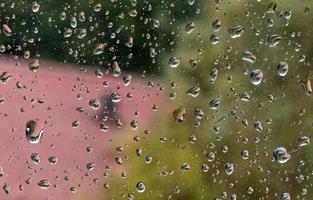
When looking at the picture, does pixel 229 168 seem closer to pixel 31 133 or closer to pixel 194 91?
pixel 194 91

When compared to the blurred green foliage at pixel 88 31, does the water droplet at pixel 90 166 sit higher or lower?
lower

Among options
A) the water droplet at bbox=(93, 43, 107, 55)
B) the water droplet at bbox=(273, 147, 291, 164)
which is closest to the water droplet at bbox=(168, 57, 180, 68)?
the water droplet at bbox=(93, 43, 107, 55)

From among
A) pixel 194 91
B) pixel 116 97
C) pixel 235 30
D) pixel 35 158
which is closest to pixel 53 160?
pixel 35 158

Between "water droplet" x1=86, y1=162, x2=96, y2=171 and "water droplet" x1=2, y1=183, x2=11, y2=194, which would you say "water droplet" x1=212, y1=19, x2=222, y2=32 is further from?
"water droplet" x1=2, y1=183, x2=11, y2=194

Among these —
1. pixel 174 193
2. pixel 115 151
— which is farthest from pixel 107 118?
pixel 174 193

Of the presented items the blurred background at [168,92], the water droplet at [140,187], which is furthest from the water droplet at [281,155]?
the water droplet at [140,187]

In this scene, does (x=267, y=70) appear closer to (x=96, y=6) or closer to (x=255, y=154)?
(x=255, y=154)

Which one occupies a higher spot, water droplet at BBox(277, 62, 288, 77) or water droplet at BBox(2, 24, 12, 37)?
water droplet at BBox(277, 62, 288, 77)

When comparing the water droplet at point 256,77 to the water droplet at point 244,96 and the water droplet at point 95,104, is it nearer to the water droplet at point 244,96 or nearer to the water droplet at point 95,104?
the water droplet at point 244,96

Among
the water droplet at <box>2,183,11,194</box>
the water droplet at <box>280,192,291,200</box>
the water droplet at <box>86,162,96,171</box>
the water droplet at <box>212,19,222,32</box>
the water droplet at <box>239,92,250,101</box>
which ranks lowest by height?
the water droplet at <box>2,183,11,194</box>
